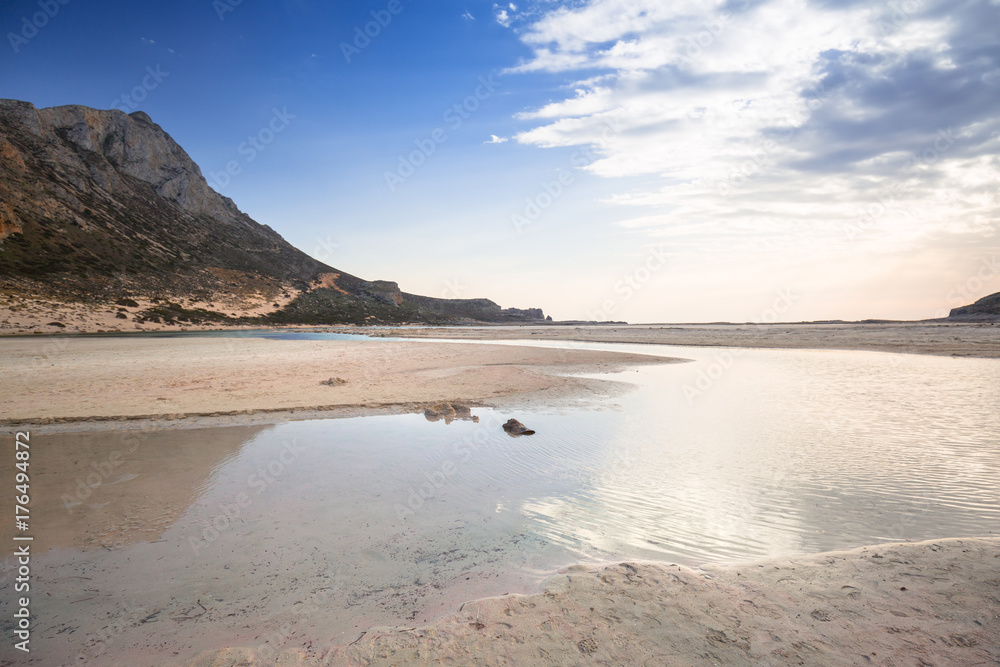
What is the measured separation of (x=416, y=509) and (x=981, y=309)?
112 metres

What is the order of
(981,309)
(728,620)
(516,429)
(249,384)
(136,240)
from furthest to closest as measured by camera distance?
(136,240)
(981,309)
(249,384)
(516,429)
(728,620)

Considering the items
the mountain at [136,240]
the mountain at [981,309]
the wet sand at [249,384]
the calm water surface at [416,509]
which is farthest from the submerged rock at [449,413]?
the mountain at [981,309]

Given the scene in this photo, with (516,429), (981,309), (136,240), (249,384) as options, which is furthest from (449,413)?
(981,309)

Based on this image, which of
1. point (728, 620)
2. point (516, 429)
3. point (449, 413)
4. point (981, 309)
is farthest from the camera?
point (981, 309)

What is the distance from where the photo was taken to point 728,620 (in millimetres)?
3289

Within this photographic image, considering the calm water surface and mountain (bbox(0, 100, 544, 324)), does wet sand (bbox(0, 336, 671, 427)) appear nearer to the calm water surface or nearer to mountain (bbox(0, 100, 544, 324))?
the calm water surface

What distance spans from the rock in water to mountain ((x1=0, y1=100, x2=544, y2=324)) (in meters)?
55.5

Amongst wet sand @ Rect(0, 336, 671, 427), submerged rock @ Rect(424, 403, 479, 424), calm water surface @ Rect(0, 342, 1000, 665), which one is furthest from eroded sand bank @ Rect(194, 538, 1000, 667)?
wet sand @ Rect(0, 336, 671, 427)

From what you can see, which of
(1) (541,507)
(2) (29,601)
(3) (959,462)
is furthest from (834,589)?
(2) (29,601)

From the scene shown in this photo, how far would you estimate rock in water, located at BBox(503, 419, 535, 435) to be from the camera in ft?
32.5

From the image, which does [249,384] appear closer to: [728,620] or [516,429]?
[516,429]

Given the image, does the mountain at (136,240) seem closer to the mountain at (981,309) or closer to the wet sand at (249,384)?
the wet sand at (249,384)

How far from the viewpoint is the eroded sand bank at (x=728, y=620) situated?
2893 mm

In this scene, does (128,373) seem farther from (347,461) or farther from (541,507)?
(541,507)
